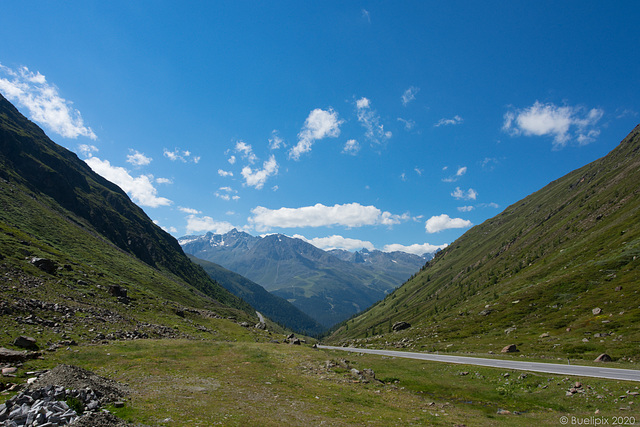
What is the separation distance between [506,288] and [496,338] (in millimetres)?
53555

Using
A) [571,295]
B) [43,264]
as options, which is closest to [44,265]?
[43,264]

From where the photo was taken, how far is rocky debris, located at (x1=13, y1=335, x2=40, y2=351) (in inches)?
1125

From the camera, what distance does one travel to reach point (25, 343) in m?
28.7

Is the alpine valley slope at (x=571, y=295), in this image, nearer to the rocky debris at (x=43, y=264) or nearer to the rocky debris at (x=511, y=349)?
the rocky debris at (x=511, y=349)

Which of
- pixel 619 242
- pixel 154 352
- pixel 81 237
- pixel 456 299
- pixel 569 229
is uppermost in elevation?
pixel 569 229

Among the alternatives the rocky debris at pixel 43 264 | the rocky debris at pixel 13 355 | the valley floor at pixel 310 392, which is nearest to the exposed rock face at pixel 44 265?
the rocky debris at pixel 43 264

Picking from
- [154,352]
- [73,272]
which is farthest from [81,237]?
[154,352]

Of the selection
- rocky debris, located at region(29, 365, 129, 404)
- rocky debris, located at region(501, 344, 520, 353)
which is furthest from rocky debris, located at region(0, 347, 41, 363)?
rocky debris, located at region(501, 344, 520, 353)

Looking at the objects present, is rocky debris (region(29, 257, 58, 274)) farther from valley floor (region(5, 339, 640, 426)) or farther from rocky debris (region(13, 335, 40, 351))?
rocky debris (region(13, 335, 40, 351))

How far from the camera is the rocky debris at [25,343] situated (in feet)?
93.8

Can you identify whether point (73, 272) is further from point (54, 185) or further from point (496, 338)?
point (54, 185)

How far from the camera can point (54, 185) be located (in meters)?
192

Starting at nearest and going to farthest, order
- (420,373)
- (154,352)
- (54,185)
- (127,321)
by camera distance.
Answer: (154,352) < (420,373) < (127,321) < (54,185)

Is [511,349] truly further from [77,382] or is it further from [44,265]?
[44,265]
